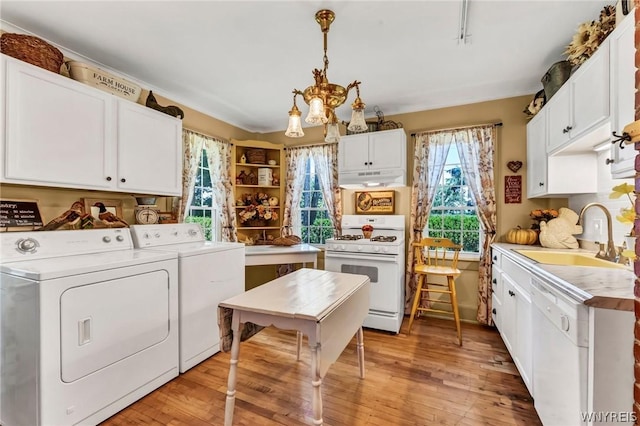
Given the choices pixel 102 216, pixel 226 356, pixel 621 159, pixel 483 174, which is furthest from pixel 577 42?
pixel 102 216

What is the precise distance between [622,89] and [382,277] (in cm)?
228

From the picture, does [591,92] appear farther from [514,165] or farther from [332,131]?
[332,131]

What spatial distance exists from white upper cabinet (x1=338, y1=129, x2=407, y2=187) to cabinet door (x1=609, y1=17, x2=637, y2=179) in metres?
1.90

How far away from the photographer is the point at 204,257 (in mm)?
2416

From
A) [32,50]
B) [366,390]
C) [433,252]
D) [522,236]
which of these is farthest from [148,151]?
[522,236]

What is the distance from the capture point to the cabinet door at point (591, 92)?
1623 millimetres

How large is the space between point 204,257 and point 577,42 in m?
3.18

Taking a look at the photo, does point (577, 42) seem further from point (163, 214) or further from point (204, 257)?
point (163, 214)

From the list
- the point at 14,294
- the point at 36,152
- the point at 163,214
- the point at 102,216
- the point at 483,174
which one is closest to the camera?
the point at 14,294

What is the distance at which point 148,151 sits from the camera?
2594 mm

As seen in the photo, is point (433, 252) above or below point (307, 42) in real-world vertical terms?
below

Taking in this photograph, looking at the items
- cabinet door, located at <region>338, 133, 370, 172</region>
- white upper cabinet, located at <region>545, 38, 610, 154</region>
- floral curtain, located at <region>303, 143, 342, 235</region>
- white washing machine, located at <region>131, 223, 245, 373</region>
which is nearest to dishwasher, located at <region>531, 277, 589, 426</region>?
white upper cabinet, located at <region>545, 38, 610, 154</region>

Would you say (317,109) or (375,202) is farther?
(375,202)

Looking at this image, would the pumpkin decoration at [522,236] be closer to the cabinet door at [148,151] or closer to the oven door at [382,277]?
the oven door at [382,277]
